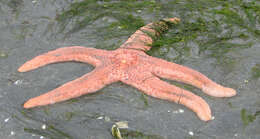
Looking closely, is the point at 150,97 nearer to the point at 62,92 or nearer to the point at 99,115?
the point at 99,115

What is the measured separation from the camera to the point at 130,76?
4.03 meters

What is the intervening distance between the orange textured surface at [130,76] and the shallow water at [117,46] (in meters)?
0.13

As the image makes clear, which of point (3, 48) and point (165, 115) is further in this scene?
point (3, 48)

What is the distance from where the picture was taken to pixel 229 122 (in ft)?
11.8

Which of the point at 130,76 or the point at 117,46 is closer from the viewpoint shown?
the point at 130,76

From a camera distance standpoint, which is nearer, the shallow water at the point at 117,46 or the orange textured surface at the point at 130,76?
the shallow water at the point at 117,46

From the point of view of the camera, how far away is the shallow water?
358 cm

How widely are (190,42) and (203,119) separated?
1749 mm

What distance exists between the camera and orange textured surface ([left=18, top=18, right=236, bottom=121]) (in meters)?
3.74

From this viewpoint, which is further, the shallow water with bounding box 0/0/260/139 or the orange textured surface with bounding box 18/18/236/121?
the orange textured surface with bounding box 18/18/236/121

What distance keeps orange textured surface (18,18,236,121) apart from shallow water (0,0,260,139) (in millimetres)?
127

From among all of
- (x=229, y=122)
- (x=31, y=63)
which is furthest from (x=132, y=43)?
(x=229, y=122)

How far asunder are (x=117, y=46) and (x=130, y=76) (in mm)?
1047

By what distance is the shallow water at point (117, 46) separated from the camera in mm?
3582
